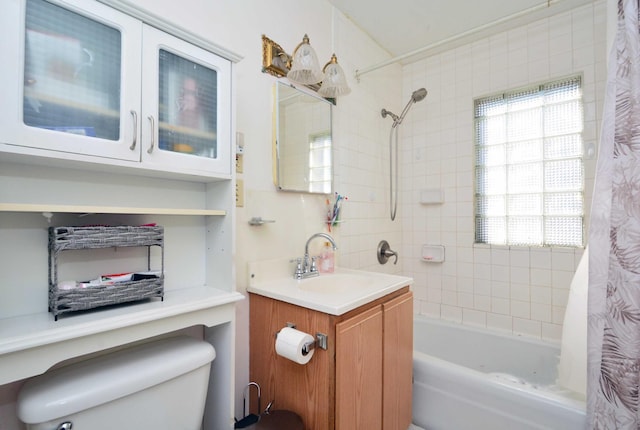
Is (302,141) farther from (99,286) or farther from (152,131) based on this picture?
(99,286)

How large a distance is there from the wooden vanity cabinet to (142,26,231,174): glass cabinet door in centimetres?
69

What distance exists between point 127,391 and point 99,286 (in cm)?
31

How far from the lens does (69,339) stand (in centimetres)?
71

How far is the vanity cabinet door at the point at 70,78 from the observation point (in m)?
0.67

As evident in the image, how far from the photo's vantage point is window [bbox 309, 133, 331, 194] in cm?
174

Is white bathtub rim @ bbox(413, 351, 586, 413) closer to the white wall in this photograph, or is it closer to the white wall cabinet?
the white wall

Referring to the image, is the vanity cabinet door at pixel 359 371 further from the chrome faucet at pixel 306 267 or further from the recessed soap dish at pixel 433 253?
the recessed soap dish at pixel 433 253

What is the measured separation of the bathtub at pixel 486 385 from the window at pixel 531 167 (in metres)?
0.75

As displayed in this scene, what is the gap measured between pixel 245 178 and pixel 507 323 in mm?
2161

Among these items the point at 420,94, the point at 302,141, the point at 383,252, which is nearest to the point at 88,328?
the point at 302,141

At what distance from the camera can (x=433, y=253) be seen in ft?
8.12

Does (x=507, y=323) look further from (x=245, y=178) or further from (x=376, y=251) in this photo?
(x=245, y=178)

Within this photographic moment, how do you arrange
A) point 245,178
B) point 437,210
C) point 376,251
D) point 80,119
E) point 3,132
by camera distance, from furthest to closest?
1. point 437,210
2. point 376,251
3. point 245,178
4. point 80,119
5. point 3,132

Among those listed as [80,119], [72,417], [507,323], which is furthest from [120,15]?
[507,323]
